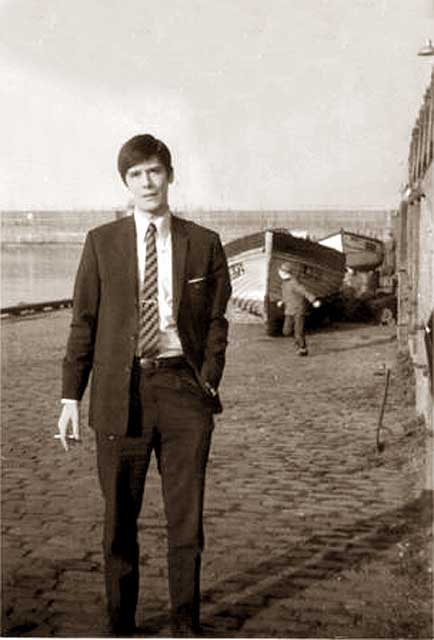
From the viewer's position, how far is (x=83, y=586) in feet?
15.1

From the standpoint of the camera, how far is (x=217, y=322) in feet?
13.0

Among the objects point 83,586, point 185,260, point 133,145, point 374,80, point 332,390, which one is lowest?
point 332,390

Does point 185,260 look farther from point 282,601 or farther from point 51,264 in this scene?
point 51,264

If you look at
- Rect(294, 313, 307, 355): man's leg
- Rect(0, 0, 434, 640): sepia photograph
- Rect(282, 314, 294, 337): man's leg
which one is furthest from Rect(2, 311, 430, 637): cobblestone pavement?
Rect(282, 314, 294, 337): man's leg

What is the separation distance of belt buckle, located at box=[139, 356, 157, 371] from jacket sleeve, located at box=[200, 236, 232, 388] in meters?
0.19

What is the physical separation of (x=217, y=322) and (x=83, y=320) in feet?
1.78

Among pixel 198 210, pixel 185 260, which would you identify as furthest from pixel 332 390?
pixel 185 260

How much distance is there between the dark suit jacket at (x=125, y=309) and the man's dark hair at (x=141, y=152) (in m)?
0.22

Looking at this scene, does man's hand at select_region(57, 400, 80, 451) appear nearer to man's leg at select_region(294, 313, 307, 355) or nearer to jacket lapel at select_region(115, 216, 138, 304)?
jacket lapel at select_region(115, 216, 138, 304)

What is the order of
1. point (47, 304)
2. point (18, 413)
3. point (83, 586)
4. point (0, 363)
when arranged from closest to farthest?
point (83, 586) → point (18, 413) → point (0, 363) → point (47, 304)

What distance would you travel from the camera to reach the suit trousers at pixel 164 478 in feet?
12.9

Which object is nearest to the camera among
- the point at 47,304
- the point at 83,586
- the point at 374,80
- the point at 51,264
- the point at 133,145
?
the point at 133,145

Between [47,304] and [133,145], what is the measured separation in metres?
23.3

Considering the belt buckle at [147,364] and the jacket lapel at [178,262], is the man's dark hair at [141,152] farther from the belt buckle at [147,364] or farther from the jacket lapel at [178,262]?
the belt buckle at [147,364]
